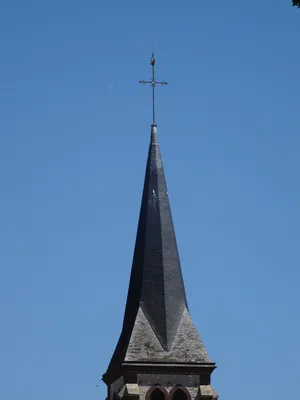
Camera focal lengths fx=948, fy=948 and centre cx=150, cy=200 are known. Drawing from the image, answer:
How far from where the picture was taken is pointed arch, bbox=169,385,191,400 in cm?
3123

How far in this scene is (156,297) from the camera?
32.5 m

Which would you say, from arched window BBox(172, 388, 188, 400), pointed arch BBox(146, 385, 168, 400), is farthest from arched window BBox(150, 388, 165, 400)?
arched window BBox(172, 388, 188, 400)

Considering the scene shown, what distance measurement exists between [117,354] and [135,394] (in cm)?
287

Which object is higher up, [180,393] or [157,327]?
[157,327]

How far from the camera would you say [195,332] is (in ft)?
106

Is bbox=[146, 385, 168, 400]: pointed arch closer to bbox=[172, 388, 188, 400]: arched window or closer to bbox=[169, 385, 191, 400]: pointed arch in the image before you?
bbox=[169, 385, 191, 400]: pointed arch

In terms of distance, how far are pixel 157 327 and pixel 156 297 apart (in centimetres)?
107

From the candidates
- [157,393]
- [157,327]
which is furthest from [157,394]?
[157,327]

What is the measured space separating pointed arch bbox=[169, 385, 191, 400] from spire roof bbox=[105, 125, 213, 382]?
34.7 inches

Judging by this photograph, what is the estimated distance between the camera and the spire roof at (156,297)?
3175cm

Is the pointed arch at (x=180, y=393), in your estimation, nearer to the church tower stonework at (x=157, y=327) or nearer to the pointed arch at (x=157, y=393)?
the church tower stonework at (x=157, y=327)

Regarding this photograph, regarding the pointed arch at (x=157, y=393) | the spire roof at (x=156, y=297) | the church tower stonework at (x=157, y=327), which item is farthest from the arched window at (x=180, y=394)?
the spire roof at (x=156, y=297)

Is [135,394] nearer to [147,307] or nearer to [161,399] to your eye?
[161,399]

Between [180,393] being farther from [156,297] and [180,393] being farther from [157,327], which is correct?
[156,297]
